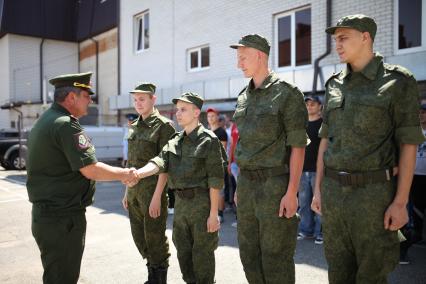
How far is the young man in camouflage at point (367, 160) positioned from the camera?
2.45 m

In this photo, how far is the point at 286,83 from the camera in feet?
9.56

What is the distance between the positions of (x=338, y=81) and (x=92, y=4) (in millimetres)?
19865

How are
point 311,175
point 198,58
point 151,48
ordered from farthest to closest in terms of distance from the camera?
point 151,48 → point 198,58 → point 311,175

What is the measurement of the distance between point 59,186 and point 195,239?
1136 millimetres

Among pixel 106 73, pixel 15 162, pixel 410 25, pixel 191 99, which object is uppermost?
pixel 106 73

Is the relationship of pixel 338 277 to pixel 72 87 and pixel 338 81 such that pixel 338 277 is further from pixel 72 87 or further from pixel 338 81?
pixel 72 87

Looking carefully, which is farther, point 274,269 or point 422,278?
point 422,278

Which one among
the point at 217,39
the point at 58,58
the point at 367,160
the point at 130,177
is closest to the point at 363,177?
the point at 367,160

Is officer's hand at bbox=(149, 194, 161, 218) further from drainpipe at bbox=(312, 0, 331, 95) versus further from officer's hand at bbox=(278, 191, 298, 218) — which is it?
drainpipe at bbox=(312, 0, 331, 95)

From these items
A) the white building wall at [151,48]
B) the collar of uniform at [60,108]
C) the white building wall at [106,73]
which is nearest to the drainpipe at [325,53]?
the white building wall at [151,48]

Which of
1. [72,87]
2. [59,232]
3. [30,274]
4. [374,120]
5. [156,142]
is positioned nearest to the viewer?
[374,120]

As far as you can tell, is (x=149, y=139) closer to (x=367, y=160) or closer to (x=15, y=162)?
(x=367, y=160)

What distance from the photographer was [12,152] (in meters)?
15.8

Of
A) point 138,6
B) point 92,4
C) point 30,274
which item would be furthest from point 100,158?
point 30,274
